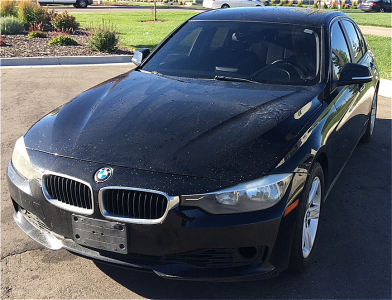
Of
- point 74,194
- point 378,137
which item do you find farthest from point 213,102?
point 378,137

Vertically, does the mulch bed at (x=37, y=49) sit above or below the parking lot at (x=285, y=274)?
below

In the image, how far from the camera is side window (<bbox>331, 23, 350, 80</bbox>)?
412 centimetres

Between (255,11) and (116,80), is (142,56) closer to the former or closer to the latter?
(116,80)

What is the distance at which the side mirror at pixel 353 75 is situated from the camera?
3.89 m

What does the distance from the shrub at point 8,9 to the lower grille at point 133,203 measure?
17225 mm

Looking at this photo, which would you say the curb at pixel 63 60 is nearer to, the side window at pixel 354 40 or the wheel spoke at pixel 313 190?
the side window at pixel 354 40

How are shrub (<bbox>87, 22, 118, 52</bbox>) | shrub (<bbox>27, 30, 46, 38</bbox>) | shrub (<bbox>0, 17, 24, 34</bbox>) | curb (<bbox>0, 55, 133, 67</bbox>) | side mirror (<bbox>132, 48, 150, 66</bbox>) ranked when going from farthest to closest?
shrub (<bbox>0, 17, 24, 34</bbox>) < shrub (<bbox>27, 30, 46, 38</bbox>) < shrub (<bbox>87, 22, 118, 52</bbox>) < curb (<bbox>0, 55, 133, 67</bbox>) < side mirror (<bbox>132, 48, 150, 66</bbox>)

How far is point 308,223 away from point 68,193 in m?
1.62

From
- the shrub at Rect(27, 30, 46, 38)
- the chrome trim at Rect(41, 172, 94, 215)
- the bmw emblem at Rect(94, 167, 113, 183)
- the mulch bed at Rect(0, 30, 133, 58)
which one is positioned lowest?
the mulch bed at Rect(0, 30, 133, 58)

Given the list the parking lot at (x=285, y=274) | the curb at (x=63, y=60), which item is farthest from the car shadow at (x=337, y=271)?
the curb at (x=63, y=60)

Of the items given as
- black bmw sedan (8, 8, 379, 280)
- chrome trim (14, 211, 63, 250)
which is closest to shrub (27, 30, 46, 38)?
black bmw sedan (8, 8, 379, 280)

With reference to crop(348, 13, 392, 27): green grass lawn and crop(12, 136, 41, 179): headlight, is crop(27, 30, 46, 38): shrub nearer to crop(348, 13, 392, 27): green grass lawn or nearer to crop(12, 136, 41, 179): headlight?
crop(12, 136, 41, 179): headlight

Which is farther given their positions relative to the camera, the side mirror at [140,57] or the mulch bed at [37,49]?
the mulch bed at [37,49]

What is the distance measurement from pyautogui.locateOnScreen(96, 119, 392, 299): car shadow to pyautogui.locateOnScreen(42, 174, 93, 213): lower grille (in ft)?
2.25
